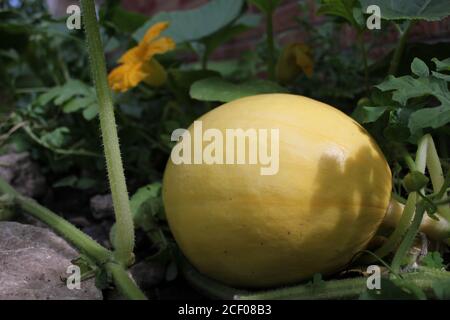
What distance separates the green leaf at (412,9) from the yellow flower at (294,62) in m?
0.33

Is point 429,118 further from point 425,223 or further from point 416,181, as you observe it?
point 425,223

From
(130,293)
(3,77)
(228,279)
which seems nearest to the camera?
(130,293)

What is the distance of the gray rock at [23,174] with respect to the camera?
1.36 meters

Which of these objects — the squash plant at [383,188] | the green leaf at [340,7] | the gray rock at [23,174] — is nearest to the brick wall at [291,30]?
the green leaf at [340,7]

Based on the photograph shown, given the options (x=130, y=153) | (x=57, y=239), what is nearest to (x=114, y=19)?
(x=130, y=153)

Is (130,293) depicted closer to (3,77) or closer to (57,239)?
(57,239)

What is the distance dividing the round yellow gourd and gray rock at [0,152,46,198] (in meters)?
0.66

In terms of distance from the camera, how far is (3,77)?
1.66 m

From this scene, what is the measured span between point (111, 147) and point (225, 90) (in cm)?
32

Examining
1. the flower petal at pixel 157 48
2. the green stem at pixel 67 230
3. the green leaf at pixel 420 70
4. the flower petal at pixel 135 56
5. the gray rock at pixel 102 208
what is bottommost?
the gray rock at pixel 102 208

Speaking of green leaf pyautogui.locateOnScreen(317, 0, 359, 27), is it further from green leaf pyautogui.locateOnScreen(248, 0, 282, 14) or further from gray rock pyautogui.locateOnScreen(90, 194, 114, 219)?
gray rock pyautogui.locateOnScreen(90, 194, 114, 219)

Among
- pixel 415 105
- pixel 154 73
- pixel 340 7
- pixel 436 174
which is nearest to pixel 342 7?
pixel 340 7

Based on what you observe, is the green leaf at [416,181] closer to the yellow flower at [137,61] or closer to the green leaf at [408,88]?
the green leaf at [408,88]
